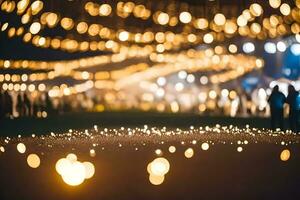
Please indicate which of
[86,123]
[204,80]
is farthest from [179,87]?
[86,123]

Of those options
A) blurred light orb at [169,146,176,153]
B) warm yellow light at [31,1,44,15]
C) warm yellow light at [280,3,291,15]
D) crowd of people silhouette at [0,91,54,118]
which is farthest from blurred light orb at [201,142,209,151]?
crowd of people silhouette at [0,91,54,118]

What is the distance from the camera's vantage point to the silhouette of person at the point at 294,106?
29841 millimetres

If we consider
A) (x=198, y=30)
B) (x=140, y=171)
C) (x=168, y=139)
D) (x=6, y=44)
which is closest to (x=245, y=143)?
(x=168, y=139)

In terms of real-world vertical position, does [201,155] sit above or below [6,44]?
below

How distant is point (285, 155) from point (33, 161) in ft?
15.9

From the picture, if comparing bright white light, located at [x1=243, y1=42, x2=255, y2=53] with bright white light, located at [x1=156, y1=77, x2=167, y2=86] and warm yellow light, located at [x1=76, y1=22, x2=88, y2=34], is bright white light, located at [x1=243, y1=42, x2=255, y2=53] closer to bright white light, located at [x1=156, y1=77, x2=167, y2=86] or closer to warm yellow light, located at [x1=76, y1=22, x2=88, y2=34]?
warm yellow light, located at [x1=76, y1=22, x2=88, y2=34]

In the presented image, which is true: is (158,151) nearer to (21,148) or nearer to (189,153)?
(189,153)

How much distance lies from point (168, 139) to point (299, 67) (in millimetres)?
34192

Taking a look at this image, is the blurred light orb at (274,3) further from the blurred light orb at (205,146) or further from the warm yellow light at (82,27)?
the warm yellow light at (82,27)

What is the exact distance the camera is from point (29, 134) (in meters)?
30.3

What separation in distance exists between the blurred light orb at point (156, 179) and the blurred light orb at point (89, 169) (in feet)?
3.06

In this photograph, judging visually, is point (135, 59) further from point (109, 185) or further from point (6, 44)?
point (109, 185)

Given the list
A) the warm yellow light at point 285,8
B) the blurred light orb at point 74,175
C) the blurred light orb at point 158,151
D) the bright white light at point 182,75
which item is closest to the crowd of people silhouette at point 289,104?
the warm yellow light at point 285,8

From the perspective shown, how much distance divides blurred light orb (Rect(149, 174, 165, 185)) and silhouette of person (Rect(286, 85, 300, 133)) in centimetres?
1524
